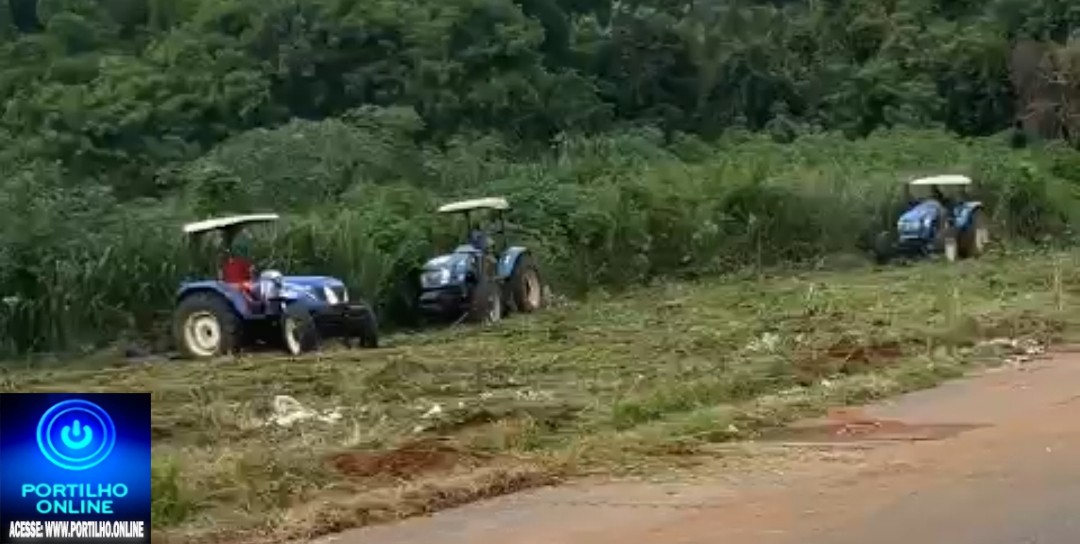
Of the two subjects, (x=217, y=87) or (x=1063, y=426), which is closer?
(x=1063, y=426)

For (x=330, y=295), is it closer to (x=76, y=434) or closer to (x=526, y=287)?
(x=526, y=287)

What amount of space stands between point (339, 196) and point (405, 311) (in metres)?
6.66

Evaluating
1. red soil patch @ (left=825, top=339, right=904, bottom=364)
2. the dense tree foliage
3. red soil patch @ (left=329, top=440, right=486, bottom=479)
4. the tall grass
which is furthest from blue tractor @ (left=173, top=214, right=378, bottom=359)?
red soil patch @ (left=329, top=440, right=486, bottom=479)

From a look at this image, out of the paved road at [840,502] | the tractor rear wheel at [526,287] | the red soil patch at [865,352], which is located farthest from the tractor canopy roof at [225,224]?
the paved road at [840,502]

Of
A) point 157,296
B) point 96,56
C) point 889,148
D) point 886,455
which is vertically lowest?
point 886,455

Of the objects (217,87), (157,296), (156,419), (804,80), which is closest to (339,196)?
(157,296)

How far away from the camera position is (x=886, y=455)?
44.9ft

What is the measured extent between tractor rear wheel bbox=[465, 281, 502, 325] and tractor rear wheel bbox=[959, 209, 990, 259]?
503 inches

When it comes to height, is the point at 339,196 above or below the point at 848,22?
below

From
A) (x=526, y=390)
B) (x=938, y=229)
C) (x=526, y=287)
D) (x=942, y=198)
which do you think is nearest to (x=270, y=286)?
(x=526, y=287)

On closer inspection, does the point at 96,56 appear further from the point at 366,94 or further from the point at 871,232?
the point at 871,232

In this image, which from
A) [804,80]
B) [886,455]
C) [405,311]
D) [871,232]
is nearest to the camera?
[886,455]

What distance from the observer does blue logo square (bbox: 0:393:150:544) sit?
19.3 ft

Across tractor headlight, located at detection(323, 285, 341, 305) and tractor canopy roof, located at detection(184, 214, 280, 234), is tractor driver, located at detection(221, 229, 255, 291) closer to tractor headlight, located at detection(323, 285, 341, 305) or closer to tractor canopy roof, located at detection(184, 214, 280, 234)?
tractor canopy roof, located at detection(184, 214, 280, 234)
